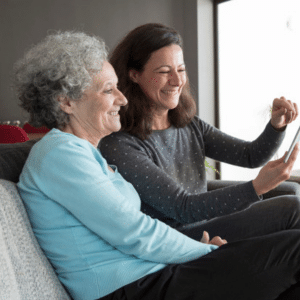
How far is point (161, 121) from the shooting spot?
1.66 m

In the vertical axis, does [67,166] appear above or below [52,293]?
above

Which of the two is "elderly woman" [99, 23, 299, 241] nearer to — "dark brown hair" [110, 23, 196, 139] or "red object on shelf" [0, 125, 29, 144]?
"dark brown hair" [110, 23, 196, 139]

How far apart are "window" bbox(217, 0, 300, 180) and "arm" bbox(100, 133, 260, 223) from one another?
9.79ft

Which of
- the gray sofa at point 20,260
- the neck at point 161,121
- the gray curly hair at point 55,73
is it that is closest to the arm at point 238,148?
the neck at point 161,121

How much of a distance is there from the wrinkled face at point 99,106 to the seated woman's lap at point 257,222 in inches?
22.5

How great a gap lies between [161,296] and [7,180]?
509 mm

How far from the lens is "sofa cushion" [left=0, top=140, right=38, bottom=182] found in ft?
3.66

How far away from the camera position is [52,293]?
982 mm

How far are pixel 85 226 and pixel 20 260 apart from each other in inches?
6.9

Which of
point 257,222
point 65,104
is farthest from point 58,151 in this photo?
point 257,222

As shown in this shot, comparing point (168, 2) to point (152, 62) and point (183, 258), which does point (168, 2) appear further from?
point (183, 258)

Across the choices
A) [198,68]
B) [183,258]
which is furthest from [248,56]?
[183,258]

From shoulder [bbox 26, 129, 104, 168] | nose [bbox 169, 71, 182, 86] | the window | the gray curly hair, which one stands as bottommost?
the window

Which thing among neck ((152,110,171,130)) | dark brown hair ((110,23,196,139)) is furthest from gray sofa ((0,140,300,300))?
neck ((152,110,171,130))
